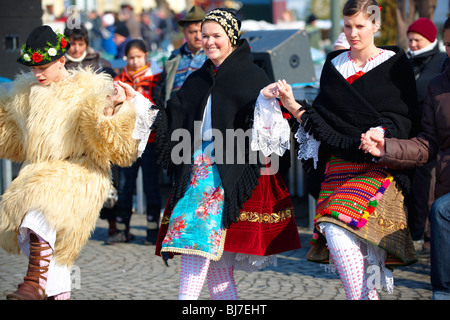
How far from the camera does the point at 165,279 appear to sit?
5730 mm

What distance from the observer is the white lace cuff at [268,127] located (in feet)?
13.0

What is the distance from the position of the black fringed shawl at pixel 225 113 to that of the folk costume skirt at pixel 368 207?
1.47 ft

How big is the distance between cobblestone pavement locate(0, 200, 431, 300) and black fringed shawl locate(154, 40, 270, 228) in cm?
131

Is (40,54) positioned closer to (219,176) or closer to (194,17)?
(219,176)

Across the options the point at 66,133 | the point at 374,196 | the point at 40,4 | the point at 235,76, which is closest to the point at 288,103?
the point at 235,76

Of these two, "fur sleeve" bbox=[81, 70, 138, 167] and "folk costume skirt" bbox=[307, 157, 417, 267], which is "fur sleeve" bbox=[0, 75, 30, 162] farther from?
"folk costume skirt" bbox=[307, 157, 417, 267]

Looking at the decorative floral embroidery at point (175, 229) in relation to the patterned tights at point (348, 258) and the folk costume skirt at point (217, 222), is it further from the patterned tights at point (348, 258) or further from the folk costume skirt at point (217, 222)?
the patterned tights at point (348, 258)

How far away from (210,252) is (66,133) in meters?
1.16

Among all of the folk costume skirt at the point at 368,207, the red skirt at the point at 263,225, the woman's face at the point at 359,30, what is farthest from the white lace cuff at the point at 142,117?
the woman's face at the point at 359,30

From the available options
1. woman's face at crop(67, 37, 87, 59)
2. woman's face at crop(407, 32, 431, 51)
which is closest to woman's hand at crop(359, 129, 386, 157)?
woman's face at crop(407, 32, 431, 51)

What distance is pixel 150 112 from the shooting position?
13.9ft

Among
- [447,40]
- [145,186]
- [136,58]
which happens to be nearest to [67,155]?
[447,40]

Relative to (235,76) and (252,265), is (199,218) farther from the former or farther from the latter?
(235,76)

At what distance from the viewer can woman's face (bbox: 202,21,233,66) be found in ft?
13.5
